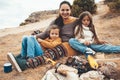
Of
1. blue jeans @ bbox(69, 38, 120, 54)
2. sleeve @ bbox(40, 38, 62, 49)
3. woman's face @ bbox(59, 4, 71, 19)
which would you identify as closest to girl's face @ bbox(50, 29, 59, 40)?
sleeve @ bbox(40, 38, 62, 49)

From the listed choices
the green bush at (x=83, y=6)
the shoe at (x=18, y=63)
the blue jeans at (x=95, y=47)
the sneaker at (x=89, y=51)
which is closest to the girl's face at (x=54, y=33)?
the blue jeans at (x=95, y=47)

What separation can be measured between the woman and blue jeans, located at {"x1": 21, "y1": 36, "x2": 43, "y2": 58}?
0.14 metres

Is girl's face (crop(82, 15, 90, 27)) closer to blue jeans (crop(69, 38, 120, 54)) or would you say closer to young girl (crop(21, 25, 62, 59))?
blue jeans (crop(69, 38, 120, 54))

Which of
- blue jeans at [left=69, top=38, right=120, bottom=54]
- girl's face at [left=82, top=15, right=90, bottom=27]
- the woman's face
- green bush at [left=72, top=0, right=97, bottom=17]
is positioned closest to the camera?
blue jeans at [left=69, top=38, right=120, bottom=54]

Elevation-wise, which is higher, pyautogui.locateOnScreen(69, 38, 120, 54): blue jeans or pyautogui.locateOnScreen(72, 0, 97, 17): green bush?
pyautogui.locateOnScreen(72, 0, 97, 17): green bush

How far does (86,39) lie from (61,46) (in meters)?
0.64

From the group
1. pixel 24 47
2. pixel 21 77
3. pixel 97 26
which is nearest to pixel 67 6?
pixel 24 47

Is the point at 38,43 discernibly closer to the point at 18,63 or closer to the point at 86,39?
the point at 18,63

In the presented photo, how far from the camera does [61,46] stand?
25.6 ft

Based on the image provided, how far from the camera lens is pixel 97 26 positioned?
12734 mm

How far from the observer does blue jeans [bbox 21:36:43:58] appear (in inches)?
293

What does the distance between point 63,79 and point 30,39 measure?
1.58m

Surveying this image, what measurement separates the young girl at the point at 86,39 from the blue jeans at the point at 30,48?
84cm

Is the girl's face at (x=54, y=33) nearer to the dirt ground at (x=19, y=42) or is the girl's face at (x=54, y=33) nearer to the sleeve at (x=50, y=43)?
the sleeve at (x=50, y=43)
